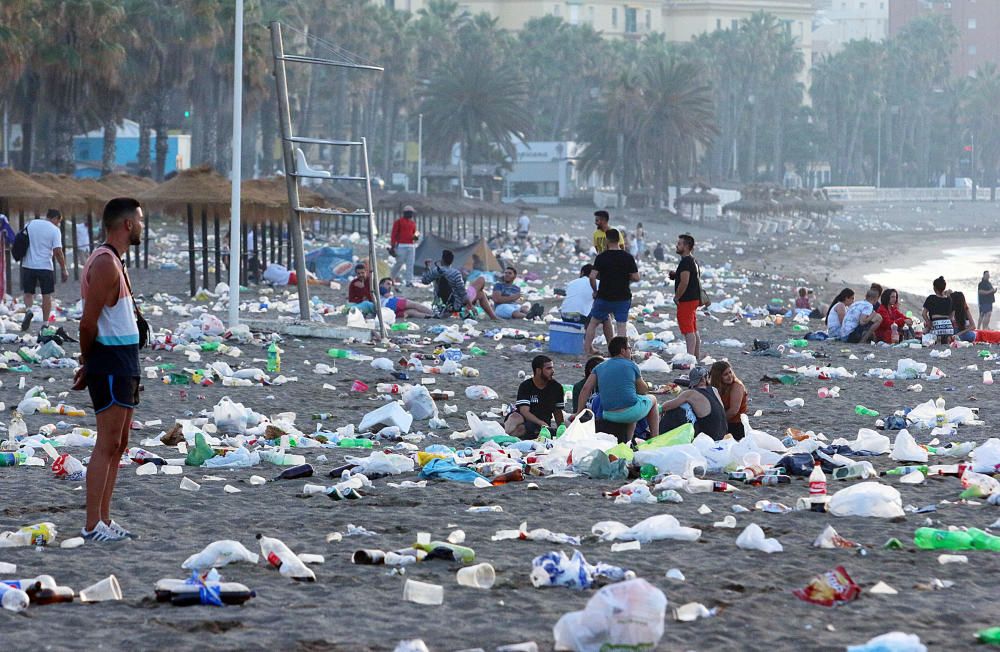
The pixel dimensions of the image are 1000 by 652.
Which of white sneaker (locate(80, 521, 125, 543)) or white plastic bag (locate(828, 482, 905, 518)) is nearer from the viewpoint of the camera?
white sneaker (locate(80, 521, 125, 543))

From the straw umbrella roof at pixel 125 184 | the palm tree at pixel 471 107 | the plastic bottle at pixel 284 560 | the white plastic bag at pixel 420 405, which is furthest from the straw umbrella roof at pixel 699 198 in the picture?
the plastic bottle at pixel 284 560

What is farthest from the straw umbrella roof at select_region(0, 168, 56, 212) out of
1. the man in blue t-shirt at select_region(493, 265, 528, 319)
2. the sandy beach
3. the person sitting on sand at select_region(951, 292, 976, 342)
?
the person sitting on sand at select_region(951, 292, 976, 342)

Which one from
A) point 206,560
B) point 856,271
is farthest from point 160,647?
point 856,271

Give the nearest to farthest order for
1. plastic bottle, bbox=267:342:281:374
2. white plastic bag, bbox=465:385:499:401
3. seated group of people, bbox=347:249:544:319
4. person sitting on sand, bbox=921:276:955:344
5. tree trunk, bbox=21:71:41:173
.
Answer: white plastic bag, bbox=465:385:499:401, plastic bottle, bbox=267:342:281:374, person sitting on sand, bbox=921:276:955:344, seated group of people, bbox=347:249:544:319, tree trunk, bbox=21:71:41:173

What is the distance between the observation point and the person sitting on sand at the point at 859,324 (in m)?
17.7

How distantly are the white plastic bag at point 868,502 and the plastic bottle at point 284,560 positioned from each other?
2826 millimetres

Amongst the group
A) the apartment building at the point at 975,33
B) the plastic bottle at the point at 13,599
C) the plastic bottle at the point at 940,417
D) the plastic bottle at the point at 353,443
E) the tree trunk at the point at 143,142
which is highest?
the apartment building at the point at 975,33

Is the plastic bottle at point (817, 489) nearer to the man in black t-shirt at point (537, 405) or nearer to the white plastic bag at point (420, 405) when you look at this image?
the man in black t-shirt at point (537, 405)

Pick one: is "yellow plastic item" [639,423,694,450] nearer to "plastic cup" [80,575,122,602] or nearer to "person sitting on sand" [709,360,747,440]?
"person sitting on sand" [709,360,747,440]

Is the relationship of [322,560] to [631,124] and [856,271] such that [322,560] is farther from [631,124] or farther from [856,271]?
[631,124]

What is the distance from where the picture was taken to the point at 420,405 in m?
11.1

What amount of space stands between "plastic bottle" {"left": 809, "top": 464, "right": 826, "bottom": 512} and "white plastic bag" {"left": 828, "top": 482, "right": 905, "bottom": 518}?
0.24 ft

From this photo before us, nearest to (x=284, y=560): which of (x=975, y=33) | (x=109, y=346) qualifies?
(x=109, y=346)

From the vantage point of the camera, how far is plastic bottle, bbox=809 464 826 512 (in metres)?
7.47
